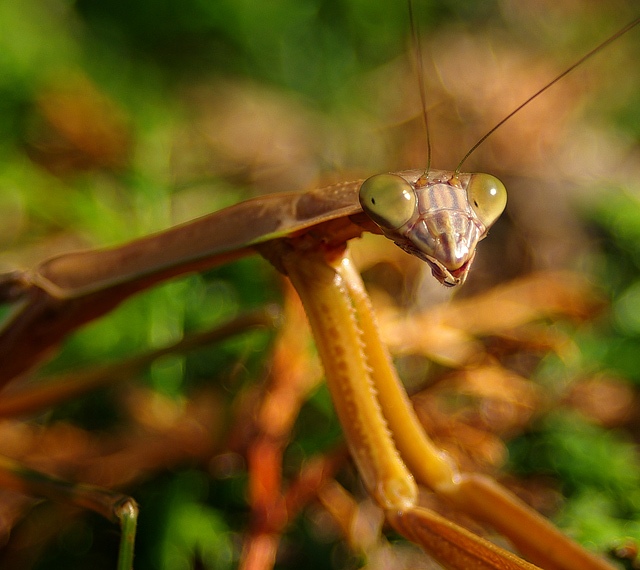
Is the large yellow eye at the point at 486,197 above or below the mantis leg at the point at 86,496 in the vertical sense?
above

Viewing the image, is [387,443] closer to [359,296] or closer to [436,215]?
[359,296]

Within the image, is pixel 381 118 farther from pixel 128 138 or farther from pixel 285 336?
pixel 285 336

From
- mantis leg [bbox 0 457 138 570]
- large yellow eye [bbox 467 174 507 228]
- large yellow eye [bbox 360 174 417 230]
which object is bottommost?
mantis leg [bbox 0 457 138 570]

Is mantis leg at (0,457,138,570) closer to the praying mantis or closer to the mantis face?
the praying mantis

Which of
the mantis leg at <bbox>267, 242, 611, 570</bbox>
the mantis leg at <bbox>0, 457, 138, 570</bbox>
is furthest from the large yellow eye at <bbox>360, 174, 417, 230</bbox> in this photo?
the mantis leg at <bbox>0, 457, 138, 570</bbox>

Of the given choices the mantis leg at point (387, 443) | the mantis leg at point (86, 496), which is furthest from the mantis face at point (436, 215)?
the mantis leg at point (86, 496)

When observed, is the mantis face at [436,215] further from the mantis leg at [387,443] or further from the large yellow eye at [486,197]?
the mantis leg at [387,443]

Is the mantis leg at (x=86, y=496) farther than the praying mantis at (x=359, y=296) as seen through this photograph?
Yes

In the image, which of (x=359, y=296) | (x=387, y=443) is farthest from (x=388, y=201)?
(x=387, y=443)

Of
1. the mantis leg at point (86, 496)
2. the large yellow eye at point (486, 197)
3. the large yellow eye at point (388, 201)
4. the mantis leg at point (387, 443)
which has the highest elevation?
the large yellow eye at point (388, 201)

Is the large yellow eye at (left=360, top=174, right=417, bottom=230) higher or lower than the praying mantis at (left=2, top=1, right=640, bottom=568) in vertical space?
higher

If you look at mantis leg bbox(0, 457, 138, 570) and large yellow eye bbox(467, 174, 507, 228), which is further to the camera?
mantis leg bbox(0, 457, 138, 570)
